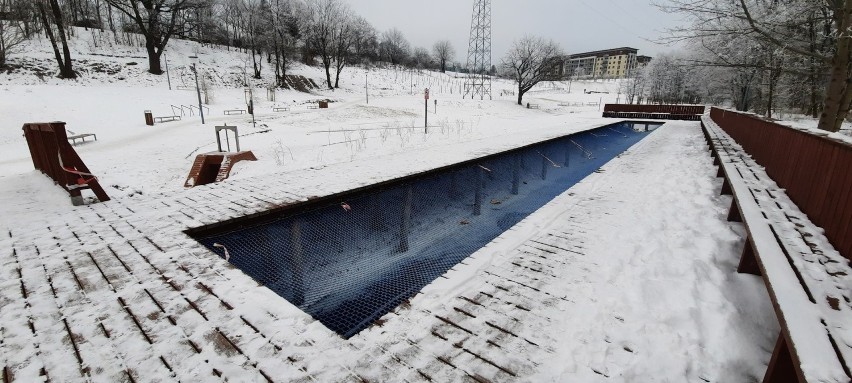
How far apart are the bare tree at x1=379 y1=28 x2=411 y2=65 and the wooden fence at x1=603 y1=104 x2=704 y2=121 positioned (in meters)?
52.2

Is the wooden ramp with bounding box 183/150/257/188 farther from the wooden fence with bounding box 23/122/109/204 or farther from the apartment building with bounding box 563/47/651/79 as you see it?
the apartment building with bounding box 563/47/651/79

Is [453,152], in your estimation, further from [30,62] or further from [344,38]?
[344,38]

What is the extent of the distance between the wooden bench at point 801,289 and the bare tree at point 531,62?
35.8 m

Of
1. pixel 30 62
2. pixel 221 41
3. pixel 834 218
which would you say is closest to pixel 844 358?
pixel 834 218

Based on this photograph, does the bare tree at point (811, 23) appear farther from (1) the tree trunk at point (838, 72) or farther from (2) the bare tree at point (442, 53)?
(2) the bare tree at point (442, 53)

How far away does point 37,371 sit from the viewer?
1877 millimetres

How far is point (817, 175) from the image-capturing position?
10.2ft

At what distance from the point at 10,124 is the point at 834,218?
2410 cm

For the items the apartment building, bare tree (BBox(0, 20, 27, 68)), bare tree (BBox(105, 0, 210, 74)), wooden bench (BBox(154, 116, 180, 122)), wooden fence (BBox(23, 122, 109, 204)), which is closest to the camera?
wooden fence (BBox(23, 122, 109, 204))

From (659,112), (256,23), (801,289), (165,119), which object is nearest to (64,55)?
(165,119)

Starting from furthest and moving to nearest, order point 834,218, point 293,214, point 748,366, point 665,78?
1. point 665,78
2. point 293,214
3. point 834,218
4. point 748,366

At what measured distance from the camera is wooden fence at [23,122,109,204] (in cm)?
463

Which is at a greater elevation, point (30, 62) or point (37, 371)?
point (30, 62)

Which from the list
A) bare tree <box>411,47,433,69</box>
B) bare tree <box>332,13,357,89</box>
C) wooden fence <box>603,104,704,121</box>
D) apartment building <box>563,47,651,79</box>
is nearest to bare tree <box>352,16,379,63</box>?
bare tree <box>332,13,357,89</box>
